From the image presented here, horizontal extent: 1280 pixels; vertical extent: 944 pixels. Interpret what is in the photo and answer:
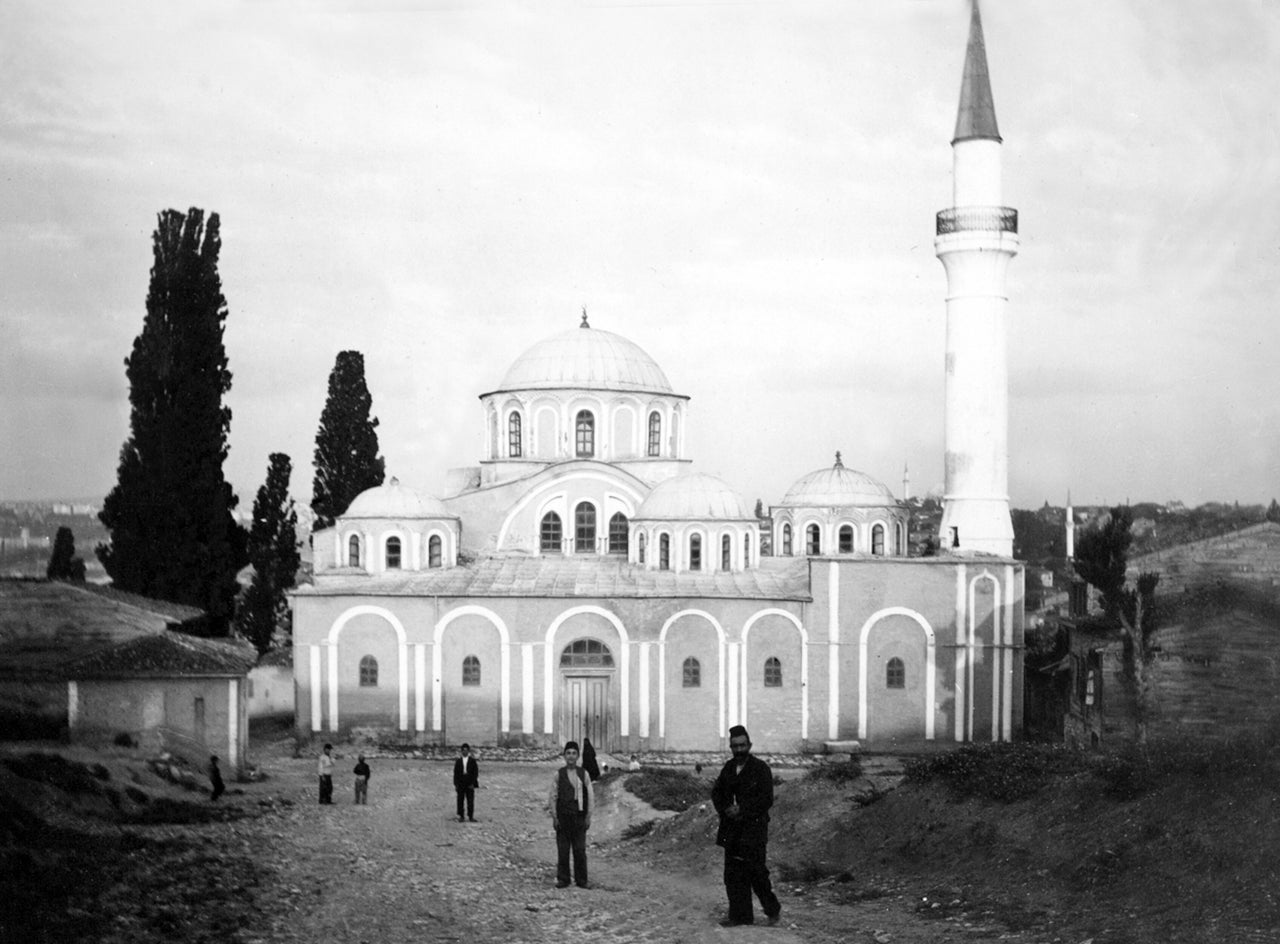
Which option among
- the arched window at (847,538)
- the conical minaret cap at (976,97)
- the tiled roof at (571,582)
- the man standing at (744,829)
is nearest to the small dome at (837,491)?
the arched window at (847,538)

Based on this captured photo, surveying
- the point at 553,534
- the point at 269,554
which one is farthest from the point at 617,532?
the point at 269,554

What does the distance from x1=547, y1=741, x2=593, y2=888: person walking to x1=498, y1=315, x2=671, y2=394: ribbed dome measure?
71.9 feet

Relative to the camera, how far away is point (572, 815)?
13711 mm

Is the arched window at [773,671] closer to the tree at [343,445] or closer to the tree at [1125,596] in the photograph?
A: the tree at [1125,596]

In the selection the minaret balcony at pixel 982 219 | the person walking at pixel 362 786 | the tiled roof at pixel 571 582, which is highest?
the minaret balcony at pixel 982 219

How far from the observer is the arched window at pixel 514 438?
3550cm

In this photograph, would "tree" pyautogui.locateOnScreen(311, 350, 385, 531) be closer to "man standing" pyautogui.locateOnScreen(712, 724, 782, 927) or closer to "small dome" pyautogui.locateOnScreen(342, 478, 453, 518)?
"small dome" pyautogui.locateOnScreen(342, 478, 453, 518)

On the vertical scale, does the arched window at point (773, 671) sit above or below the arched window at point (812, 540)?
below

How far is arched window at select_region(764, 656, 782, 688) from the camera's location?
30.3 metres

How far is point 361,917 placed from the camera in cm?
1229

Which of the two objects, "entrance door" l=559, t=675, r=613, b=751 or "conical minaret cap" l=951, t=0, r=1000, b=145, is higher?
"conical minaret cap" l=951, t=0, r=1000, b=145

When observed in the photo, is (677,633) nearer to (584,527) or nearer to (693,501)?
(693,501)

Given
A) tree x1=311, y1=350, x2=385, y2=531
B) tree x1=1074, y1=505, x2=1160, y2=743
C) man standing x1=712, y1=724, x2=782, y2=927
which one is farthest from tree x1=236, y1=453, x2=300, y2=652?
man standing x1=712, y1=724, x2=782, y2=927

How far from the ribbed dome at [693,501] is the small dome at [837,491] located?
276 cm
